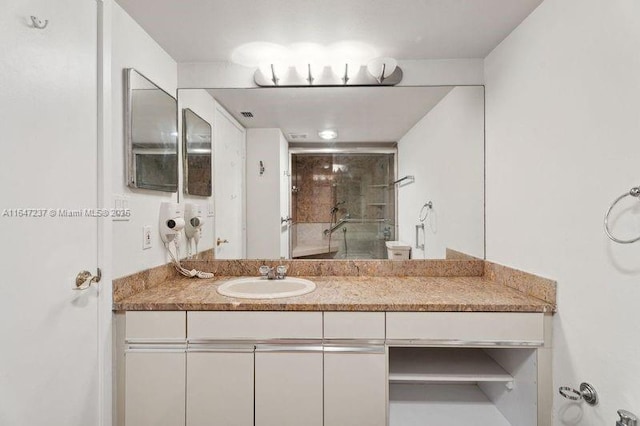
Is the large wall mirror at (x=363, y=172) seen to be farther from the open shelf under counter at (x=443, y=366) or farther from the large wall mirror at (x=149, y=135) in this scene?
the open shelf under counter at (x=443, y=366)

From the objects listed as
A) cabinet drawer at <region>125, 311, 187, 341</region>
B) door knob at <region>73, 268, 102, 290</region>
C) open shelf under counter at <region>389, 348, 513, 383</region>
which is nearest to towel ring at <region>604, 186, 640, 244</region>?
open shelf under counter at <region>389, 348, 513, 383</region>

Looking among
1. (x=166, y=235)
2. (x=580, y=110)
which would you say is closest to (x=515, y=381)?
A: (x=580, y=110)

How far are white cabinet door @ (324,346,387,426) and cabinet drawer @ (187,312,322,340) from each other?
0.17m

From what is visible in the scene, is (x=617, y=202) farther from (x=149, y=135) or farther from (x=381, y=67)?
(x=149, y=135)

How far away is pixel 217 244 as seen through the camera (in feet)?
6.29

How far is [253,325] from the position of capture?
1344 mm

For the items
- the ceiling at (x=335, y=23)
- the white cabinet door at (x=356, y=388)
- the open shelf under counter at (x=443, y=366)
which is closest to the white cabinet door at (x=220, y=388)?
the white cabinet door at (x=356, y=388)

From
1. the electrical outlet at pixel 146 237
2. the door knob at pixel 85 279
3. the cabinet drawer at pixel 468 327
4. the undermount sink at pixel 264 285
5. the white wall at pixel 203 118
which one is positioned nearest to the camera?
the door knob at pixel 85 279

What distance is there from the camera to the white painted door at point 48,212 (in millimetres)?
916

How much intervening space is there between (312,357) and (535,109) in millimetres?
1485

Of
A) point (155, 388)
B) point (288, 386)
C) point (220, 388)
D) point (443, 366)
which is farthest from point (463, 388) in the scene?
point (155, 388)

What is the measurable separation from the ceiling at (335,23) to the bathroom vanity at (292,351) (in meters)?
1.30

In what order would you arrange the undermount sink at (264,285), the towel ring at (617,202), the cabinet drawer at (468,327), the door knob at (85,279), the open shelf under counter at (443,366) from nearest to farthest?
1. the towel ring at (617,202)
2. the door knob at (85,279)
3. the cabinet drawer at (468,327)
4. the open shelf under counter at (443,366)
5. the undermount sink at (264,285)

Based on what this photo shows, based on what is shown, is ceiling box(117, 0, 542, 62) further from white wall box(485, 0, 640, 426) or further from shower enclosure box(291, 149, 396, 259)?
shower enclosure box(291, 149, 396, 259)
